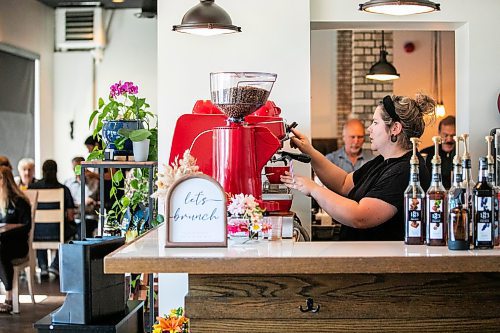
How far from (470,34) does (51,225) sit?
5.66 metres

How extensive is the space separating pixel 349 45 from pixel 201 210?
10119 mm

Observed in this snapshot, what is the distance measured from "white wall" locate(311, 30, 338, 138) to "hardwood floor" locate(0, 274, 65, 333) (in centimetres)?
445

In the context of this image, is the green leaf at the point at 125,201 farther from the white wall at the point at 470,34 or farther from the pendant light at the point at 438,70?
the pendant light at the point at 438,70

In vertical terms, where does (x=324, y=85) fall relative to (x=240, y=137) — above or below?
above

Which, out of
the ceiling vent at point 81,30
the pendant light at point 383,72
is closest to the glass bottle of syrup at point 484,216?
the pendant light at point 383,72

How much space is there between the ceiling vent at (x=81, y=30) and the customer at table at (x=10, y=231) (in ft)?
14.6

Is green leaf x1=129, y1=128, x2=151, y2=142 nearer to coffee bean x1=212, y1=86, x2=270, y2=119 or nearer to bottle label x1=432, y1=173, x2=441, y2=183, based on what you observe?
coffee bean x1=212, y1=86, x2=270, y2=119

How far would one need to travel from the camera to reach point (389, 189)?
3.75 m

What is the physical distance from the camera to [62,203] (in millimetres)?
9617

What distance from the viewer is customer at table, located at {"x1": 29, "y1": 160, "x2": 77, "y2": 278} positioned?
967cm

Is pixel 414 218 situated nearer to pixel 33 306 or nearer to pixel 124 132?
pixel 124 132

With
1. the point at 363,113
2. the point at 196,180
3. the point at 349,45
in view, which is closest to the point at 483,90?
the point at 196,180

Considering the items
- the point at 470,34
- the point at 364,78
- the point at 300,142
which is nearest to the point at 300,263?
the point at 300,142

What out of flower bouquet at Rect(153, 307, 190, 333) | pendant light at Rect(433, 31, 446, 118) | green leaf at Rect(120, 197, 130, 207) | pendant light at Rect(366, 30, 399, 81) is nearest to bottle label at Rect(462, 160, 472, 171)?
flower bouquet at Rect(153, 307, 190, 333)
